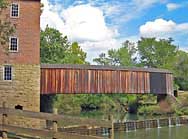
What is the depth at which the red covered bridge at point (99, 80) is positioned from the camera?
32.3 metres

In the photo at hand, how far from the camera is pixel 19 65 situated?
90.4 ft

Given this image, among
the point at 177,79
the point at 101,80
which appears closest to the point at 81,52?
the point at 177,79

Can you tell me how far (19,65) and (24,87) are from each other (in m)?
1.73

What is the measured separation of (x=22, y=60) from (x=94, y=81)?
9412 mm

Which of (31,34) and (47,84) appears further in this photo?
(47,84)

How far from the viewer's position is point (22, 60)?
90.8ft

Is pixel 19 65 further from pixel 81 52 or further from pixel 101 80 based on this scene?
pixel 81 52

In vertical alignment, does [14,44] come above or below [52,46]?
below

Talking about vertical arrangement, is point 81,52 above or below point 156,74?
above

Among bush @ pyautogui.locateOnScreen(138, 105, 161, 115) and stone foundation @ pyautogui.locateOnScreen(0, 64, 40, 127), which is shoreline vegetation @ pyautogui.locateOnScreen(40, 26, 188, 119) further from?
stone foundation @ pyautogui.locateOnScreen(0, 64, 40, 127)

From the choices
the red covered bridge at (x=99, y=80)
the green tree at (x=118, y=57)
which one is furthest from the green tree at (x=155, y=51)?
the red covered bridge at (x=99, y=80)

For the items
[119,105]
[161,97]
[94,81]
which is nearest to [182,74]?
[119,105]

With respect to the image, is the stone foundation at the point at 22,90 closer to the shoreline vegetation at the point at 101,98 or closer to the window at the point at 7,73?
the window at the point at 7,73

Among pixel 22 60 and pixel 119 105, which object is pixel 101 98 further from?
pixel 22 60
